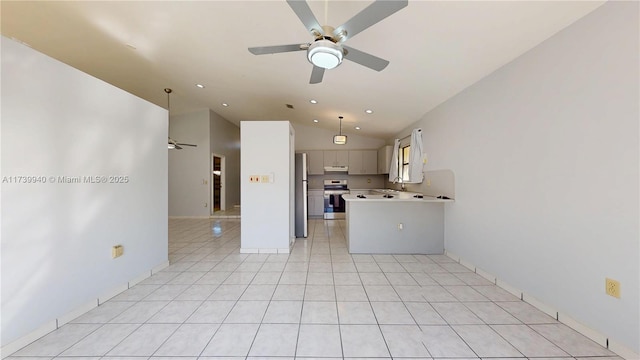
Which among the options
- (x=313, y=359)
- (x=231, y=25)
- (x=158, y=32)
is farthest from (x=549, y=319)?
(x=158, y=32)

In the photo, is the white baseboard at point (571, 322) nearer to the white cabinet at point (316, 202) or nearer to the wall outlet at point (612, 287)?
the wall outlet at point (612, 287)

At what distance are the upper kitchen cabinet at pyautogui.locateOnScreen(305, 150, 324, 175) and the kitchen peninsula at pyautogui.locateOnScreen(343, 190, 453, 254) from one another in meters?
3.77

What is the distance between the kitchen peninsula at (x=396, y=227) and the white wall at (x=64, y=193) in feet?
9.37

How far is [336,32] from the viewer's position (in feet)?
5.38

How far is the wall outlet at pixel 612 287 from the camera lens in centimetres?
158

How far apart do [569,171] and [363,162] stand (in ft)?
18.5

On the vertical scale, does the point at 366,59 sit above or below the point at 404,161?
above

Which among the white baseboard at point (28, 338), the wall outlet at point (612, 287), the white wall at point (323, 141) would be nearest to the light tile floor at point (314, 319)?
the white baseboard at point (28, 338)

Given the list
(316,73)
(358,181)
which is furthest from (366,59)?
(358,181)

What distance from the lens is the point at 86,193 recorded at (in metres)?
2.17

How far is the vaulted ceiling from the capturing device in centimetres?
192

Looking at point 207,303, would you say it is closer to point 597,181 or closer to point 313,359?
point 313,359

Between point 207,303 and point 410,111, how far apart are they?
4211 millimetres

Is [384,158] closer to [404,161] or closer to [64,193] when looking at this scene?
[404,161]
